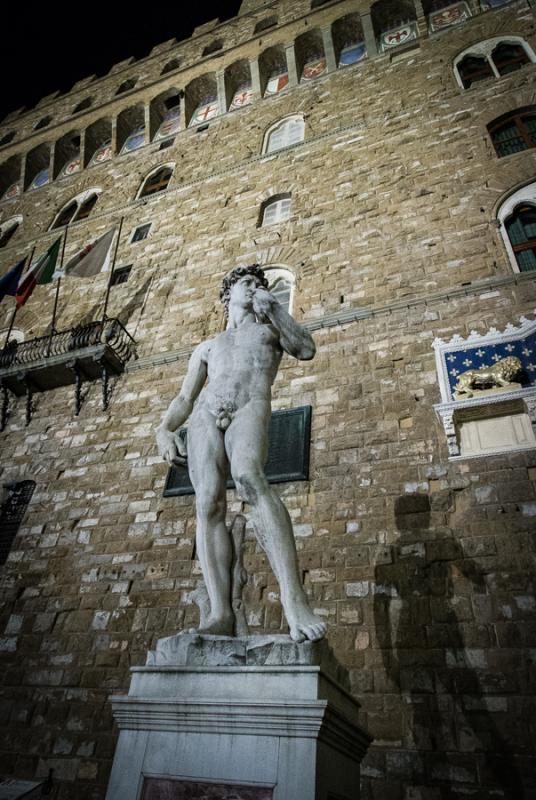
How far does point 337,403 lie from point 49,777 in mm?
4736

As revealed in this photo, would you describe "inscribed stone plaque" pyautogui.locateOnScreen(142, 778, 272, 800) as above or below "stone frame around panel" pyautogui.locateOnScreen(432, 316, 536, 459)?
below

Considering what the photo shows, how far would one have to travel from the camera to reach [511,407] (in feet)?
17.7

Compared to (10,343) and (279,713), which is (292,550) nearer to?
(279,713)

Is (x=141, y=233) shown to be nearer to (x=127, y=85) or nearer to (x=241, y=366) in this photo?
(x=127, y=85)

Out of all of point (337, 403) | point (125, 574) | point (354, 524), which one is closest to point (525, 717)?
point (354, 524)

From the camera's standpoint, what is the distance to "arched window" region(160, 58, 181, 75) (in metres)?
15.7

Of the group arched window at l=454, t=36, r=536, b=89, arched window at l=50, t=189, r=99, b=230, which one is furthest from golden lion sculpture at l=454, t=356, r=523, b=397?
arched window at l=50, t=189, r=99, b=230

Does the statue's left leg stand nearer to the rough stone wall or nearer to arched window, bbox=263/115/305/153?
the rough stone wall

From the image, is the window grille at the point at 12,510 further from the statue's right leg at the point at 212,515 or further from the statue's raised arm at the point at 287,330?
the statue's raised arm at the point at 287,330

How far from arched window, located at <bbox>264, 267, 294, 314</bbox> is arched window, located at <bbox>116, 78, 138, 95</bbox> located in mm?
11502

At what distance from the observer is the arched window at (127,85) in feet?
53.8

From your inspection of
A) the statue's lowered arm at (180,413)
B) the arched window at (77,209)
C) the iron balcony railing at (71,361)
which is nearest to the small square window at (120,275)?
the iron balcony railing at (71,361)

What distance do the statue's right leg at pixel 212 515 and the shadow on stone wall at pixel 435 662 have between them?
93.1 inches

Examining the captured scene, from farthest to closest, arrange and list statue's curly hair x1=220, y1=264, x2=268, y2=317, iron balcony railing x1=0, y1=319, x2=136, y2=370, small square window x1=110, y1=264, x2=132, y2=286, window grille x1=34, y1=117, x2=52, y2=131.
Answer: window grille x1=34, y1=117, x2=52, y2=131, small square window x1=110, y1=264, x2=132, y2=286, iron balcony railing x1=0, y1=319, x2=136, y2=370, statue's curly hair x1=220, y1=264, x2=268, y2=317
